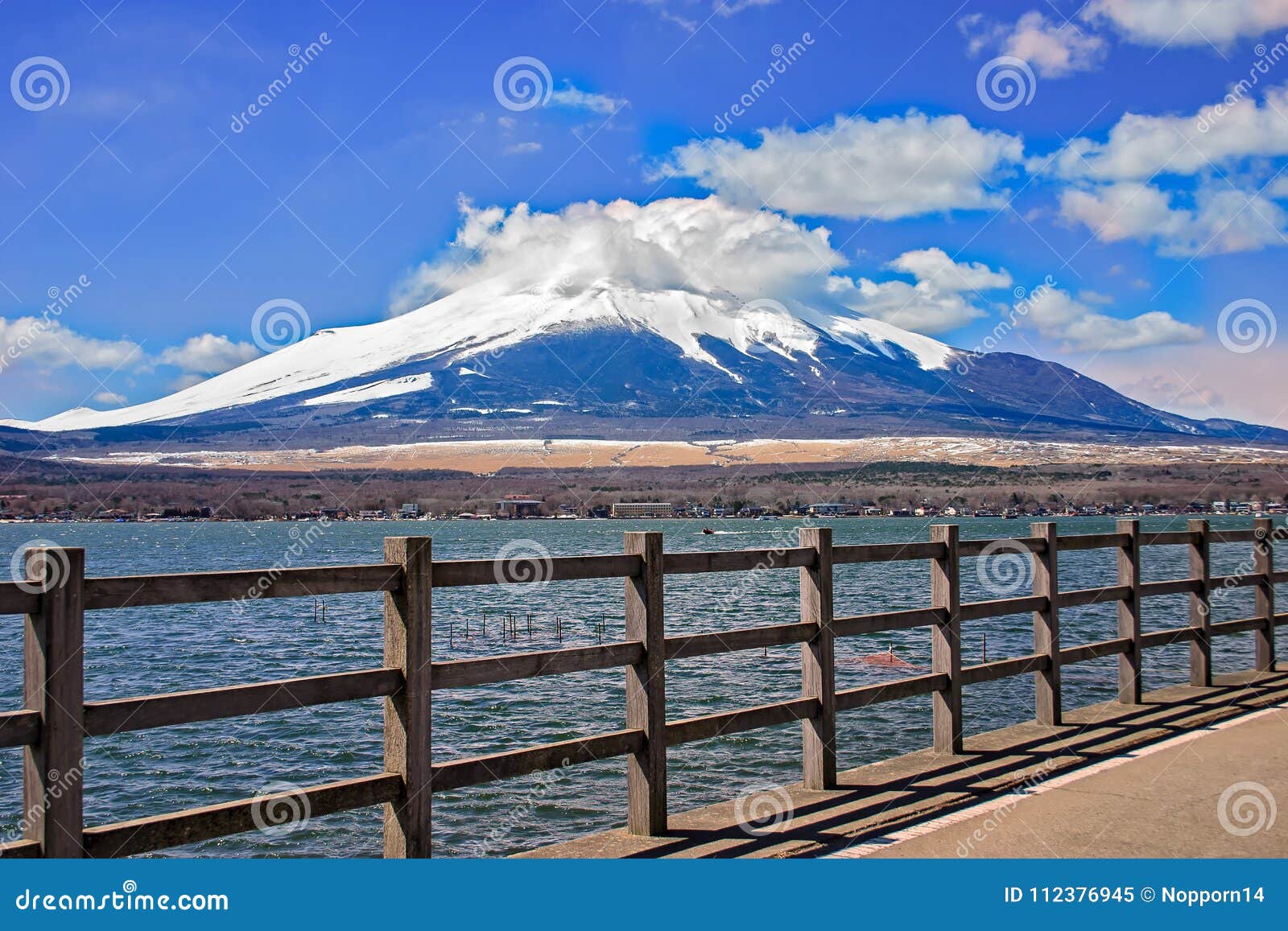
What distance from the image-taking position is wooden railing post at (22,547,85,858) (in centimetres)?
454

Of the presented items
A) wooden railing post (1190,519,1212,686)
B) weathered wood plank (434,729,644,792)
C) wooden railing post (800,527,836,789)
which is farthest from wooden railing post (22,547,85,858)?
wooden railing post (1190,519,1212,686)

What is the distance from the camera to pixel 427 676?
5.76m

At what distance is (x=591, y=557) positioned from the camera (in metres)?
6.51

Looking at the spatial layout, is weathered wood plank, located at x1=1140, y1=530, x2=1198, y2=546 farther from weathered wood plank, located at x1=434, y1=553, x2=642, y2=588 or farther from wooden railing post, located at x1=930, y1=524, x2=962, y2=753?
weathered wood plank, located at x1=434, y1=553, x2=642, y2=588

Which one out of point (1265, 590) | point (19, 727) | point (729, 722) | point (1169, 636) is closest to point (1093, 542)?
point (1169, 636)

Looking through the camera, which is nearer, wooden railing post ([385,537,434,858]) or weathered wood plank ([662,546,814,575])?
wooden railing post ([385,537,434,858])

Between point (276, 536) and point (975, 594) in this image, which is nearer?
point (975, 594)

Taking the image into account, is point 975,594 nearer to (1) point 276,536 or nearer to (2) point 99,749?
(2) point 99,749

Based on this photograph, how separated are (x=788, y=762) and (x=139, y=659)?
1036 inches

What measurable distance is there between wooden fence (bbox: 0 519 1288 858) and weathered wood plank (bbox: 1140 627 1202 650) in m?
0.79

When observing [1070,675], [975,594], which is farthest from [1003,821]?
[975,594]

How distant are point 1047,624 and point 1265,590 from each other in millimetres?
4073

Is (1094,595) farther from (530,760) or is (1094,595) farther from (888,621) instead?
(530,760)

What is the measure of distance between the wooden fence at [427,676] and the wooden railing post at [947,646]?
0.01 meters
